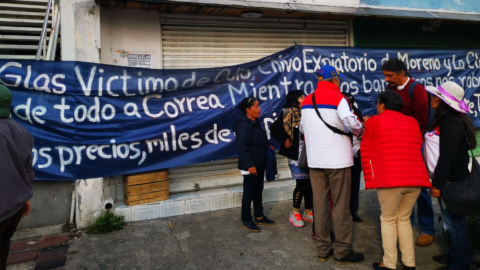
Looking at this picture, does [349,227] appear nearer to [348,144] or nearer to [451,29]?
[348,144]

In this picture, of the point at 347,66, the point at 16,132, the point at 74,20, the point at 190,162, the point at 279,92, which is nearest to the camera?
the point at 16,132

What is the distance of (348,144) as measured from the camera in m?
3.81

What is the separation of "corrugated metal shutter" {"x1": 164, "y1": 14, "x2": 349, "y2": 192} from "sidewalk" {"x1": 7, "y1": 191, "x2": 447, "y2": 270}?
0.89m

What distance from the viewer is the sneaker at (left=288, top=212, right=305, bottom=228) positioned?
4.97m

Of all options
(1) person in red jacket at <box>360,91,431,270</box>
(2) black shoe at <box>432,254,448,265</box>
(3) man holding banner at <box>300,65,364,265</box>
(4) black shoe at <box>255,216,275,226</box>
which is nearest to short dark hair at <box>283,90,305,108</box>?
(3) man holding banner at <box>300,65,364,265</box>

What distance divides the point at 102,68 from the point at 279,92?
2.82 meters

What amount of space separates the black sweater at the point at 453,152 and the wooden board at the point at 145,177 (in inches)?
145

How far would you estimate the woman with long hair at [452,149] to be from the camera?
3301mm

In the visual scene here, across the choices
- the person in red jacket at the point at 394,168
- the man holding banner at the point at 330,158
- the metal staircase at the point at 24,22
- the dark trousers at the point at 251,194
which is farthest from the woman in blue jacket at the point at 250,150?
the metal staircase at the point at 24,22

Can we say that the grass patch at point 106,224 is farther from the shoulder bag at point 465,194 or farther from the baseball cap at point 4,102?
the shoulder bag at point 465,194

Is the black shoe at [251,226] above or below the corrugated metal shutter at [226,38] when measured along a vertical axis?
below

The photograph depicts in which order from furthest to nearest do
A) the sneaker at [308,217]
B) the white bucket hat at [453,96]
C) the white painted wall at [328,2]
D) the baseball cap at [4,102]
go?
the white painted wall at [328,2], the sneaker at [308,217], the white bucket hat at [453,96], the baseball cap at [4,102]

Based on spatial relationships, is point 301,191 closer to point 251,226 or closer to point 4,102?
point 251,226

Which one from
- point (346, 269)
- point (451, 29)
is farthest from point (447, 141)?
point (451, 29)
